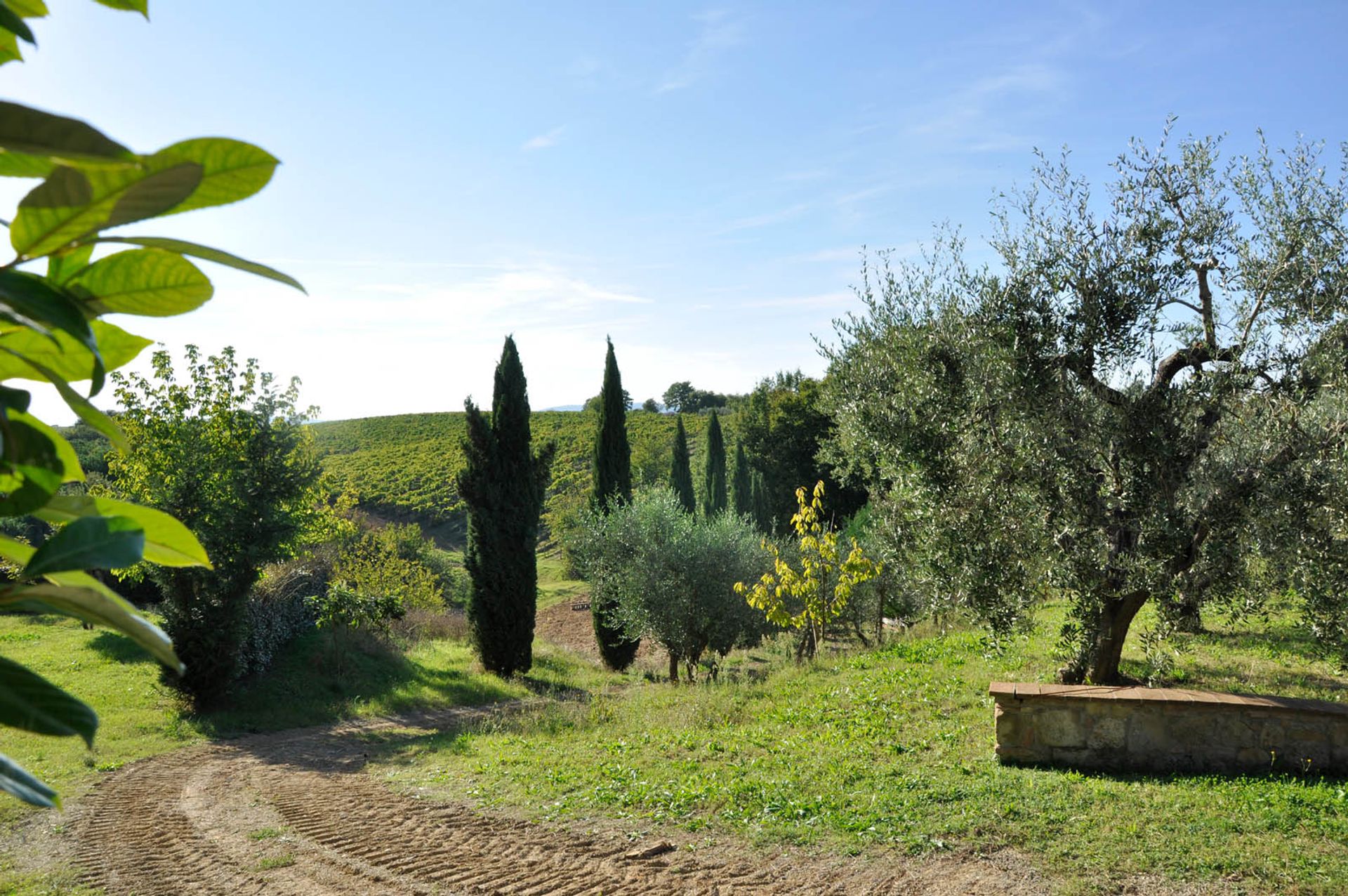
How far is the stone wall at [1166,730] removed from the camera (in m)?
7.02

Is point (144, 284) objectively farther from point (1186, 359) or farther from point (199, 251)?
point (1186, 359)

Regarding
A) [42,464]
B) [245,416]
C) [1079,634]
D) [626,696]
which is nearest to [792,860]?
[1079,634]

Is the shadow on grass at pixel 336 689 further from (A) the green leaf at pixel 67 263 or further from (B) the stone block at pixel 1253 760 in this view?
(A) the green leaf at pixel 67 263

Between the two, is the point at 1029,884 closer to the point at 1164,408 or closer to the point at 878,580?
the point at 1164,408

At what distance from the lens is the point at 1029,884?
17.6ft

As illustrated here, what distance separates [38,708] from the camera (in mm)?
486

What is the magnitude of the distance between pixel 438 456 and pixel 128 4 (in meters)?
51.0

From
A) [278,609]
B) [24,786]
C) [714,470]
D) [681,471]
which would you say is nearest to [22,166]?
[24,786]

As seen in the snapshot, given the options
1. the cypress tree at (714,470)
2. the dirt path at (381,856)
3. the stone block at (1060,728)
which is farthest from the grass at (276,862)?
the cypress tree at (714,470)

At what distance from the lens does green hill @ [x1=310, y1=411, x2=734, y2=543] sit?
140 feet

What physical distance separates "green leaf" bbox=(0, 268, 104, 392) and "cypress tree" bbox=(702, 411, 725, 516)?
1355 inches

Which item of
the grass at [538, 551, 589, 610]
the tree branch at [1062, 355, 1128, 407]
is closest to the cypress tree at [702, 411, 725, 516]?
the grass at [538, 551, 589, 610]

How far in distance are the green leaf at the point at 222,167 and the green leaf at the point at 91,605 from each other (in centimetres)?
26

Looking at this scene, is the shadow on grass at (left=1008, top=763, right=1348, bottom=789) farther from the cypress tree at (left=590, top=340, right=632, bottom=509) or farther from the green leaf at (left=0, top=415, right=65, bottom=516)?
the cypress tree at (left=590, top=340, right=632, bottom=509)
